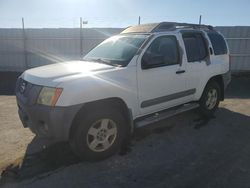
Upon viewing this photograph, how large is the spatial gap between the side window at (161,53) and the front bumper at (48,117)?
147 centimetres

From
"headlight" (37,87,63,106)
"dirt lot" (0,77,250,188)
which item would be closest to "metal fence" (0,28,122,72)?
"dirt lot" (0,77,250,188)

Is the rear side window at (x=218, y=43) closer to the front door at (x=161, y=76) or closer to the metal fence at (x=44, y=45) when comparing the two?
the front door at (x=161, y=76)

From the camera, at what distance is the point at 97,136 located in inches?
159

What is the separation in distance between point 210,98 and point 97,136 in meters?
3.26

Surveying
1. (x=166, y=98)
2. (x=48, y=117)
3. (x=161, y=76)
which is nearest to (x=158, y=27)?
(x=161, y=76)

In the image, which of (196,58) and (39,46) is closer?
→ (196,58)

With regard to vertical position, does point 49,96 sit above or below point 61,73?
below

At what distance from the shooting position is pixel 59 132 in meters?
3.62

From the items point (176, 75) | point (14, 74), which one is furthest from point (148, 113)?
point (14, 74)

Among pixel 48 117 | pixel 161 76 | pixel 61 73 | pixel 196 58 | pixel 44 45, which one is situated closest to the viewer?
pixel 48 117

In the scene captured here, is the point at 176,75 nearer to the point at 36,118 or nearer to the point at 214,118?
the point at 214,118

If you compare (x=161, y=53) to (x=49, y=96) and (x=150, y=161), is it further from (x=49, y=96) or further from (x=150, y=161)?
Answer: (x=49, y=96)

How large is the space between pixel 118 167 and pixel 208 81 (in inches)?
124

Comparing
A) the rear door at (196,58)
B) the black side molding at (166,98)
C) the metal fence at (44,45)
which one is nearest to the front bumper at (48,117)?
the black side molding at (166,98)
